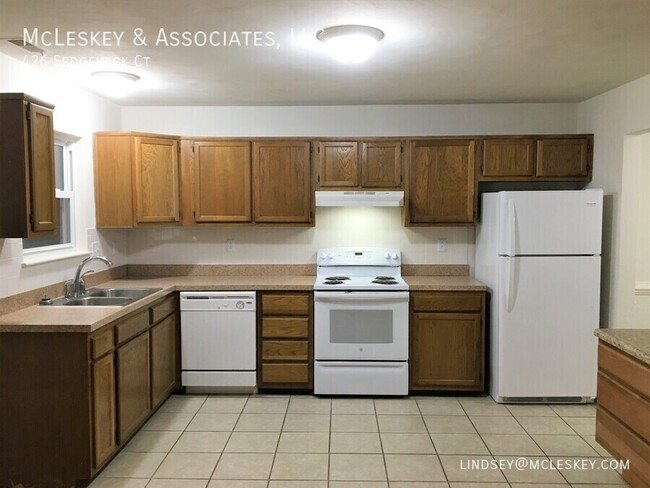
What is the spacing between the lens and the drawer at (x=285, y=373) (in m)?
4.19

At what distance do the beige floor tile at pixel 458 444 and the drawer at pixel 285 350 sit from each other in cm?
121

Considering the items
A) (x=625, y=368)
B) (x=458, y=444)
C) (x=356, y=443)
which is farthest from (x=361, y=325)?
(x=625, y=368)

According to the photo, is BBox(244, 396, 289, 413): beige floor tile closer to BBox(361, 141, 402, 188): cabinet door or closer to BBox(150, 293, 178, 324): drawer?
BBox(150, 293, 178, 324): drawer

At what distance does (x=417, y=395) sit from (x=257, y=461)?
5.18 feet

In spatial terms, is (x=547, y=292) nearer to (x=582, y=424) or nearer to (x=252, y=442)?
(x=582, y=424)

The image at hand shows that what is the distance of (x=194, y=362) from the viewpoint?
13.8 feet

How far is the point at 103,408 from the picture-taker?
2881 millimetres

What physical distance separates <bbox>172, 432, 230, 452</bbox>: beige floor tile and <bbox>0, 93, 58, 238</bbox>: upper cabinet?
5.05 ft

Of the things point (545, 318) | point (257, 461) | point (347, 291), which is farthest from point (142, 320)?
point (545, 318)

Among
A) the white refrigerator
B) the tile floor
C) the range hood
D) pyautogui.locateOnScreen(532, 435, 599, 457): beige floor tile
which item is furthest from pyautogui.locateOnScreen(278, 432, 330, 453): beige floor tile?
the range hood

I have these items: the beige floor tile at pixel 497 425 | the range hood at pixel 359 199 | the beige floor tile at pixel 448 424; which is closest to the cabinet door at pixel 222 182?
the range hood at pixel 359 199

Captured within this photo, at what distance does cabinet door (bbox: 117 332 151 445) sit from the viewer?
122 inches

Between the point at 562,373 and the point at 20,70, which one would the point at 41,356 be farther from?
the point at 562,373

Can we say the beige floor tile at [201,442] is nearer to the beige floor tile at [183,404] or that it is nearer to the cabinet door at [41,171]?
the beige floor tile at [183,404]
